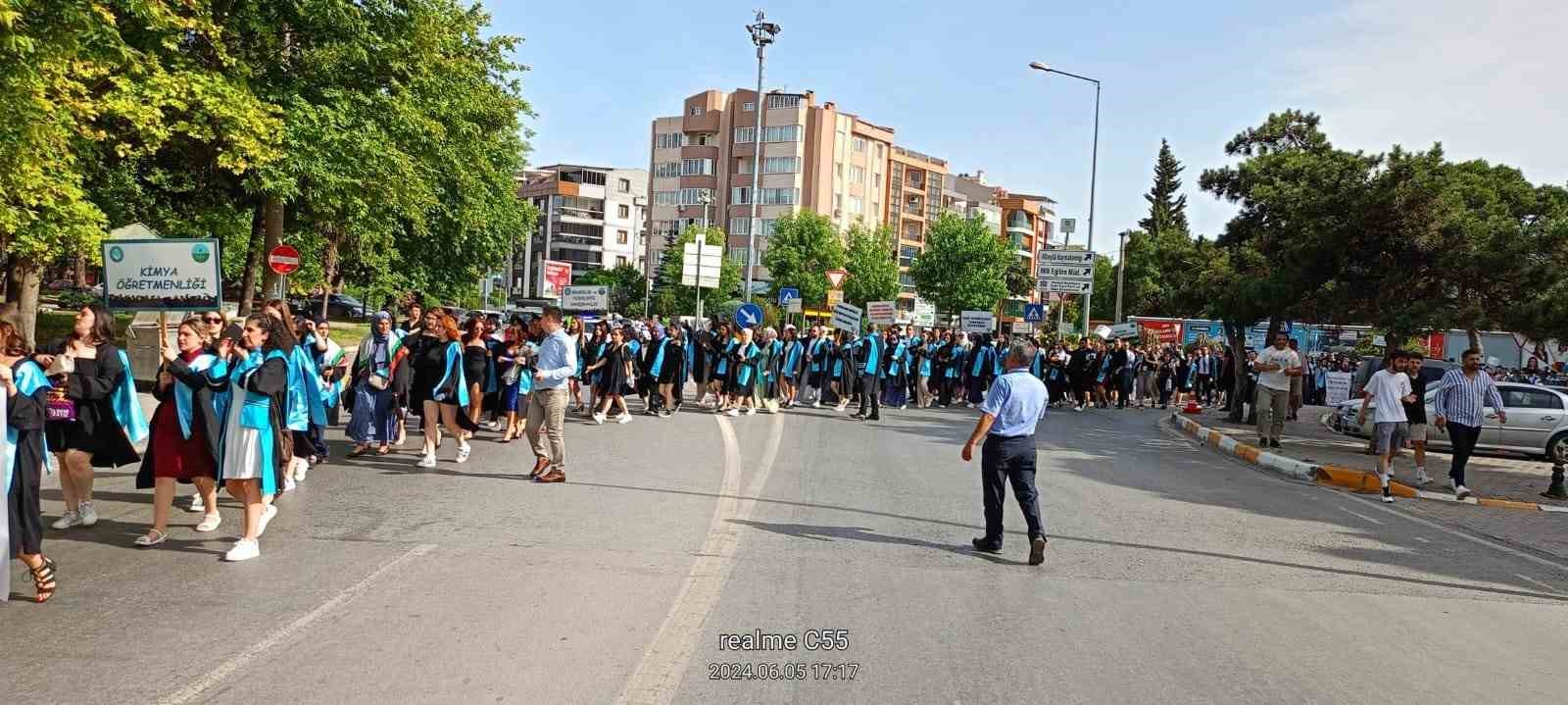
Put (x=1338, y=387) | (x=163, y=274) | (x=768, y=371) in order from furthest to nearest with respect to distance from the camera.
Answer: (x=1338, y=387)
(x=768, y=371)
(x=163, y=274)

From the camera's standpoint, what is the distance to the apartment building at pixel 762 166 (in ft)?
287

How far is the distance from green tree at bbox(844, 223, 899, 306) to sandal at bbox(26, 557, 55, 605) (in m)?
68.7

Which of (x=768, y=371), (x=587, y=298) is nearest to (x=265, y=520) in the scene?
(x=768, y=371)

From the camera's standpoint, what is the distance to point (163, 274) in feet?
53.9

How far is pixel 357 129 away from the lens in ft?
79.0

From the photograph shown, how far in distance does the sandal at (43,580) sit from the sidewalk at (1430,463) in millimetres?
14856

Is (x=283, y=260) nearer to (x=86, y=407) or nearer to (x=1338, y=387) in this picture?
(x=86, y=407)

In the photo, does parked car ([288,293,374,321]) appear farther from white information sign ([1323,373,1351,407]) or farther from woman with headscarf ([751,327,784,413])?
white information sign ([1323,373,1351,407])

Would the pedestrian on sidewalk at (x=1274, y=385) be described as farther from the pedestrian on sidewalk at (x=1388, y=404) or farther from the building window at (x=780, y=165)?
the building window at (x=780, y=165)

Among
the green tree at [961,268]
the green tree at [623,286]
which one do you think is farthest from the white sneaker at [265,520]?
the green tree at [623,286]

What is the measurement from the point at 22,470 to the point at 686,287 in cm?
7170

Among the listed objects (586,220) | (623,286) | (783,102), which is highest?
(783,102)

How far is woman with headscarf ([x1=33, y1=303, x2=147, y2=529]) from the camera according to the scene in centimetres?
737

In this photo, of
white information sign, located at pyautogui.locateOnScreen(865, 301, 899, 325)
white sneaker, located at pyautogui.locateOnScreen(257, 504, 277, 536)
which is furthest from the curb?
white sneaker, located at pyautogui.locateOnScreen(257, 504, 277, 536)
